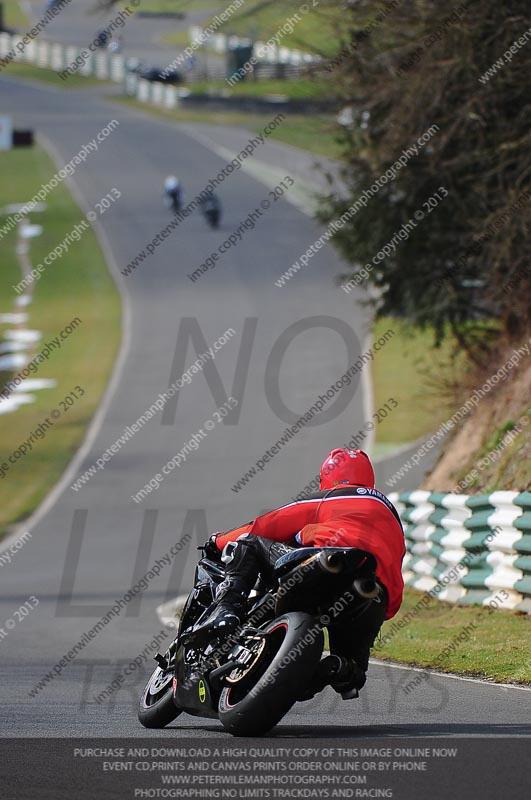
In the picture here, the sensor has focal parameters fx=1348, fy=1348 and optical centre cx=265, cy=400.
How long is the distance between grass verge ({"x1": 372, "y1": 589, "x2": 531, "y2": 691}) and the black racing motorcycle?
2222 millimetres

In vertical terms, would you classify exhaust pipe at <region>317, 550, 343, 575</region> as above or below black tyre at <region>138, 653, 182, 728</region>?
above

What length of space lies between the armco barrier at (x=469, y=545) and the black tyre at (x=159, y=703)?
14.7ft

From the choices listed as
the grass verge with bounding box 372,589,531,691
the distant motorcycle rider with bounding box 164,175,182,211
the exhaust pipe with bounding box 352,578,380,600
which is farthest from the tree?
the distant motorcycle rider with bounding box 164,175,182,211

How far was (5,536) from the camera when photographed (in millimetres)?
23688

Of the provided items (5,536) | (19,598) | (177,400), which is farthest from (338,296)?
(19,598)

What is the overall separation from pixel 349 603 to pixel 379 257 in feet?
46.7

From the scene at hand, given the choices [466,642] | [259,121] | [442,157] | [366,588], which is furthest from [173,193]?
[366,588]

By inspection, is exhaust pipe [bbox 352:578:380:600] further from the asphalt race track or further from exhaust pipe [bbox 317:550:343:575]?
the asphalt race track

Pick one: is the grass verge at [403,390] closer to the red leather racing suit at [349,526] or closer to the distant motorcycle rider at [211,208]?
the distant motorcycle rider at [211,208]

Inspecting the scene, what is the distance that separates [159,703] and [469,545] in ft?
19.0

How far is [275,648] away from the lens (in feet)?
21.3

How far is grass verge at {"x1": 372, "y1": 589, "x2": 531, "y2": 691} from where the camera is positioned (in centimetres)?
892

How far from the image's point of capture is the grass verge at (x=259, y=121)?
58906 mm

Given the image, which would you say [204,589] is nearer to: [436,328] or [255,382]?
[436,328]
